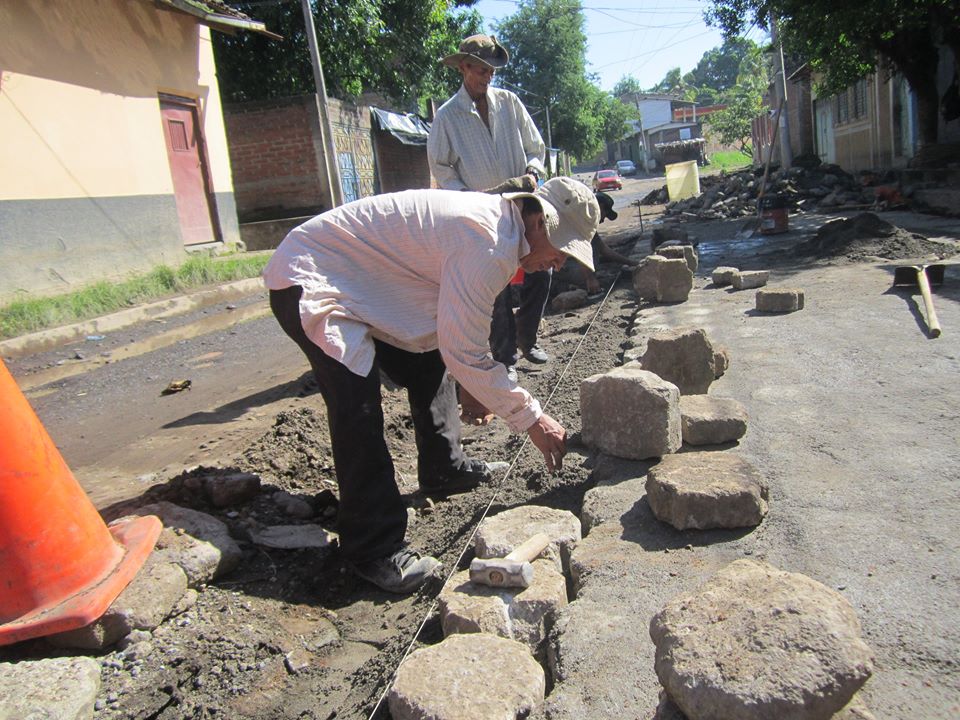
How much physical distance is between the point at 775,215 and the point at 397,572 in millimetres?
9910

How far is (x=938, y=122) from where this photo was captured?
50.2ft

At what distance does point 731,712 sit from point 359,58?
1926cm

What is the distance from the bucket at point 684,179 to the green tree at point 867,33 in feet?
16.6

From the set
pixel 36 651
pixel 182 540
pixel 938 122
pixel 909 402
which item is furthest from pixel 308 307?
pixel 938 122

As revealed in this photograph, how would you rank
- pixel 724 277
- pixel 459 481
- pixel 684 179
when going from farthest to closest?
pixel 684 179 < pixel 724 277 < pixel 459 481

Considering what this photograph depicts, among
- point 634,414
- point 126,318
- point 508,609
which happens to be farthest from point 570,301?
point 508,609

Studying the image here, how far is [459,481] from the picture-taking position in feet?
11.0

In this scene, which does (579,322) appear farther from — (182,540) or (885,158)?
(885,158)

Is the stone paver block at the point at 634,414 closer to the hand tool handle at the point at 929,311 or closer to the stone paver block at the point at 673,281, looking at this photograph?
the hand tool handle at the point at 929,311

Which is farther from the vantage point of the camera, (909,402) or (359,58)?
(359,58)

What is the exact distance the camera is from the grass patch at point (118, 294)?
23.7 ft

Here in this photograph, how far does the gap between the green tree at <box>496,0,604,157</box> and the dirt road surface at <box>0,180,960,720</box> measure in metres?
44.4

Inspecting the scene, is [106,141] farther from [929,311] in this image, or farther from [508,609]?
[508,609]

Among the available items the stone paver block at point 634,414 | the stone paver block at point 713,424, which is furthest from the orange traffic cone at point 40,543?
the stone paver block at point 713,424
